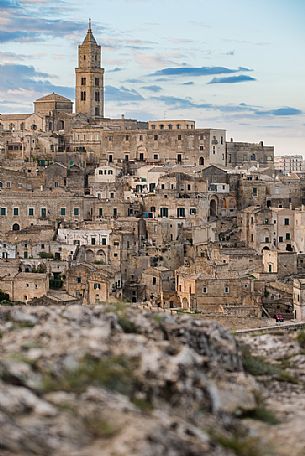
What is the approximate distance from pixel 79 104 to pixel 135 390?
56497 mm

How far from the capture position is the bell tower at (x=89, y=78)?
63.7 metres

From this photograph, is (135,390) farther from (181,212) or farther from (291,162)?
(291,162)

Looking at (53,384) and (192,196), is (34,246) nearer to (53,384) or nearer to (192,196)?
(192,196)

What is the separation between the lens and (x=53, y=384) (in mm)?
8633

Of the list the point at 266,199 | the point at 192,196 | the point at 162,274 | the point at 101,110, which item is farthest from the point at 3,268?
the point at 101,110

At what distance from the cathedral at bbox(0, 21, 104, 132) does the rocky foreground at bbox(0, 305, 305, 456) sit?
4950cm

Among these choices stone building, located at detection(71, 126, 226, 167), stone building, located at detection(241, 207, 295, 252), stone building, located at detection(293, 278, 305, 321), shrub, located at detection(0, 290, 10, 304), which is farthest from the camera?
stone building, located at detection(71, 126, 226, 167)

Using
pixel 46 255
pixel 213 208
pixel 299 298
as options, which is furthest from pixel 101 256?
pixel 213 208

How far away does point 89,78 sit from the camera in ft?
209

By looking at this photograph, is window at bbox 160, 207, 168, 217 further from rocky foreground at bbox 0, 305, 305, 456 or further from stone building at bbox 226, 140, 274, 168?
rocky foreground at bbox 0, 305, 305, 456

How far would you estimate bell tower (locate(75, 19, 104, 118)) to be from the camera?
209 ft

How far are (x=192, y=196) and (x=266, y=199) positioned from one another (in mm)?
3976

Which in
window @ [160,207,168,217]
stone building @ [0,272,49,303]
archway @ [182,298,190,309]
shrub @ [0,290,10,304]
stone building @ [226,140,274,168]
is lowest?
archway @ [182,298,190,309]

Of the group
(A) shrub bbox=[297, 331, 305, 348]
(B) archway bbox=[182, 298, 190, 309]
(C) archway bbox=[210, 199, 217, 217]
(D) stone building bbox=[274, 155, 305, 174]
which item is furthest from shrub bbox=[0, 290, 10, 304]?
(D) stone building bbox=[274, 155, 305, 174]
